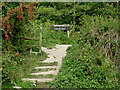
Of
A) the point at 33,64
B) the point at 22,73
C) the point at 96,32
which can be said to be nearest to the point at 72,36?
the point at 96,32

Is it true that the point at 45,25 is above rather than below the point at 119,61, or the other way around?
above

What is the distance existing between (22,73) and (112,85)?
2209 millimetres

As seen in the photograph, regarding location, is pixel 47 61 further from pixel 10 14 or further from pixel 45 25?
pixel 45 25

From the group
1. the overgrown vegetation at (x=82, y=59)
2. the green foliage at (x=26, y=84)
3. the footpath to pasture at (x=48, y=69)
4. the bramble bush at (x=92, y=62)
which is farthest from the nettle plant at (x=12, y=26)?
the bramble bush at (x=92, y=62)

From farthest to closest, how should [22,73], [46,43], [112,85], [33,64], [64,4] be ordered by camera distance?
[64,4]
[46,43]
[33,64]
[22,73]
[112,85]

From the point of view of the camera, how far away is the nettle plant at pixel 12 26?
4.67 m

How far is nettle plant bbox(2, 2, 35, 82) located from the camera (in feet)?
15.3

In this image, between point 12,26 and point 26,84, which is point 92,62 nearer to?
point 26,84

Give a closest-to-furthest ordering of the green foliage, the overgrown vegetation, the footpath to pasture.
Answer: the green foliage → the overgrown vegetation → the footpath to pasture

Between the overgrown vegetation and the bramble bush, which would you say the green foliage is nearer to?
the overgrown vegetation

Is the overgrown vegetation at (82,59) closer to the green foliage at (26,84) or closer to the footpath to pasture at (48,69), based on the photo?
the green foliage at (26,84)

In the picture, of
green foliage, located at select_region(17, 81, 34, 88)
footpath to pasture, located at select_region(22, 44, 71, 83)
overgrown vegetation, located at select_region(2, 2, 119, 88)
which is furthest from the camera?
footpath to pasture, located at select_region(22, 44, 71, 83)

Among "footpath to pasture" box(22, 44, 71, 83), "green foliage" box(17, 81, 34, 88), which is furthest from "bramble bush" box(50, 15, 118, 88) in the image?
"green foliage" box(17, 81, 34, 88)

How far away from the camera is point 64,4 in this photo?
896cm
